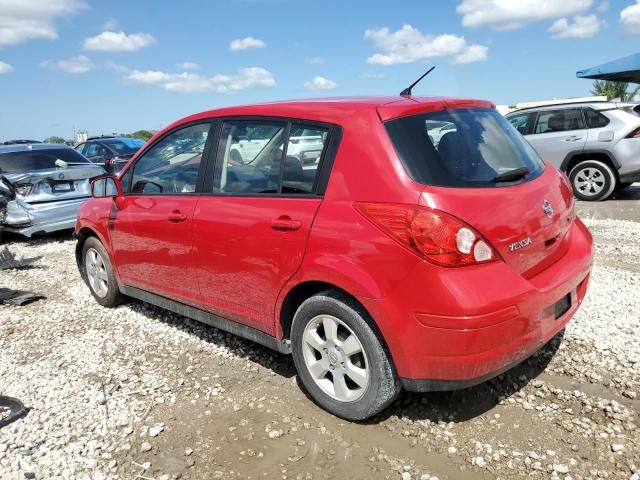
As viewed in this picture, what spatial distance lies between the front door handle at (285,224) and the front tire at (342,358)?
400mm

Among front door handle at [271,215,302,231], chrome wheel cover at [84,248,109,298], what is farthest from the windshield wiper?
chrome wheel cover at [84,248,109,298]

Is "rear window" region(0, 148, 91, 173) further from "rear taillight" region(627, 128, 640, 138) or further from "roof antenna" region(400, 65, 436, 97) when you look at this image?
"rear taillight" region(627, 128, 640, 138)

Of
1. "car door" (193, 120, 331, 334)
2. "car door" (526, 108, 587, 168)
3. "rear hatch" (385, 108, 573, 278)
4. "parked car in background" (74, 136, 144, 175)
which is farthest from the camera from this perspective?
"parked car in background" (74, 136, 144, 175)

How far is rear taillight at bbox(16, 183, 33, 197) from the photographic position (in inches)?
317

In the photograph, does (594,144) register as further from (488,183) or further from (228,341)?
(228,341)

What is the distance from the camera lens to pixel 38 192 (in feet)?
26.6

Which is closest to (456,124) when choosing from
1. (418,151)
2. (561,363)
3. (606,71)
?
(418,151)

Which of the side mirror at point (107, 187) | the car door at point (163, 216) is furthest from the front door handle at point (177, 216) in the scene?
the side mirror at point (107, 187)

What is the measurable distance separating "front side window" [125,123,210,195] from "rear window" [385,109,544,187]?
5.27ft

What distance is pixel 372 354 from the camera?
2.71 metres

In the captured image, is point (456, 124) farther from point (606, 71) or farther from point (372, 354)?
point (606, 71)

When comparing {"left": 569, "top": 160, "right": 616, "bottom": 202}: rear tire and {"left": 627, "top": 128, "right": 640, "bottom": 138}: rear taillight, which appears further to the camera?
{"left": 569, "top": 160, "right": 616, "bottom": 202}: rear tire

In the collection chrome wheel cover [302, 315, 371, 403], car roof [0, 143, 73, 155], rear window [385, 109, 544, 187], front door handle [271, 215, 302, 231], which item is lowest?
chrome wheel cover [302, 315, 371, 403]

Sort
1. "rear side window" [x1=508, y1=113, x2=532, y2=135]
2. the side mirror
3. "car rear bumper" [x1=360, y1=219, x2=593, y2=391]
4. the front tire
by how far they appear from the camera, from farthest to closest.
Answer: "rear side window" [x1=508, y1=113, x2=532, y2=135], the side mirror, the front tire, "car rear bumper" [x1=360, y1=219, x2=593, y2=391]
